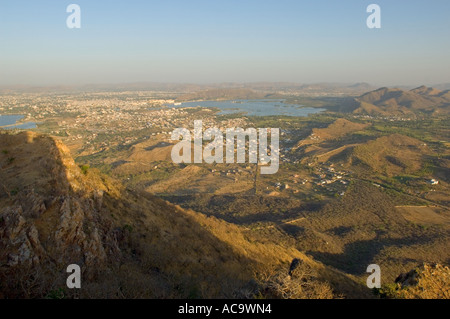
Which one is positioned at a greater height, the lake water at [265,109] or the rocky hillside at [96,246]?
the lake water at [265,109]

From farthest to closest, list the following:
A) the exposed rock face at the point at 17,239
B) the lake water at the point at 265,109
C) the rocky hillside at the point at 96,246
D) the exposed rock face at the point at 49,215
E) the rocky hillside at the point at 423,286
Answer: the lake water at the point at 265,109, the rocky hillside at the point at 423,286, the exposed rock face at the point at 49,215, the rocky hillside at the point at 96,246, the exposed rock face at the point at 17,239

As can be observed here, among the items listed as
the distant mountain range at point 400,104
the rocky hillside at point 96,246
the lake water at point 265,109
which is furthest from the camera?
the lake water at point 265,109

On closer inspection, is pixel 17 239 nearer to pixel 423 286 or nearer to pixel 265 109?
pixel 423 286

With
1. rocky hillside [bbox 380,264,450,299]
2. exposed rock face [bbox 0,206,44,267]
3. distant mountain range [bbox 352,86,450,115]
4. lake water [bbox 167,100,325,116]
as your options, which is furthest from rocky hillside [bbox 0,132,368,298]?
distant mountain range [bbox 352,86,450,115]

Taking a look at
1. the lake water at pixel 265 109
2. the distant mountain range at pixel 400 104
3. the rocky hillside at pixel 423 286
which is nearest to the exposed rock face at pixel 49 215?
the rocky hillside at pixel 423 286

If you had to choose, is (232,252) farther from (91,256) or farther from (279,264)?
(91,256)

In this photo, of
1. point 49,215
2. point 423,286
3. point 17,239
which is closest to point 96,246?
point 49,215

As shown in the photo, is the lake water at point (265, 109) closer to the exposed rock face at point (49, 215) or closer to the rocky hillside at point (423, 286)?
the exposed rock face at point (49, 215)

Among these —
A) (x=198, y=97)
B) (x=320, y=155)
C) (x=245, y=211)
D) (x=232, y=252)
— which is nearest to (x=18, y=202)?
(x=232, y=252)
